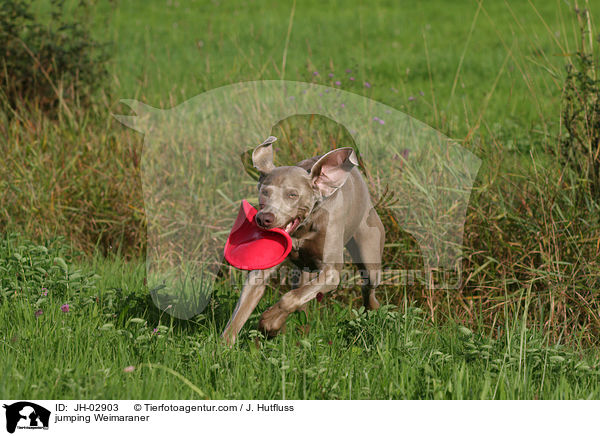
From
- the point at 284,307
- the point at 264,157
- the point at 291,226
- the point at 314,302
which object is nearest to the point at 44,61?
the point at 314,302

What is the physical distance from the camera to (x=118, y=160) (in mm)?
6547

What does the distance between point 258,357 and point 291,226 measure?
0.75 m

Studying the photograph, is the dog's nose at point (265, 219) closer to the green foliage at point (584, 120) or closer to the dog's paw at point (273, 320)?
the dog's paw at point (273, 320)

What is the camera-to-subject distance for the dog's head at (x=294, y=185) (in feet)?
11.9

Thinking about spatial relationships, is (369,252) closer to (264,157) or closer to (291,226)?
(291,226)

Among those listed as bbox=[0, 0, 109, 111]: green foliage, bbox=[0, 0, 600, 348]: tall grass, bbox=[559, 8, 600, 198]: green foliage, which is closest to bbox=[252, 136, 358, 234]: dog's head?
bbox=[0, 0, 600, 348]: tall grass

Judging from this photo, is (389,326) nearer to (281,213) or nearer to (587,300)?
(281,213)

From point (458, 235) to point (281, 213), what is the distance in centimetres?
191

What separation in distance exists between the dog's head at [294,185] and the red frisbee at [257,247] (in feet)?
0.27

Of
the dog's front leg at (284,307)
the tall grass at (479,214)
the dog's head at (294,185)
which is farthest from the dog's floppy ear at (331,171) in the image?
the tall grass at (479,214)

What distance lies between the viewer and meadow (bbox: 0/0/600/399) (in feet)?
11.5

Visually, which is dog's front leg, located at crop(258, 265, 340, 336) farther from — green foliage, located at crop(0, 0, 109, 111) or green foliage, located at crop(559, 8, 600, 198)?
green foliage, located at crop(0, 0, 109, 111)
